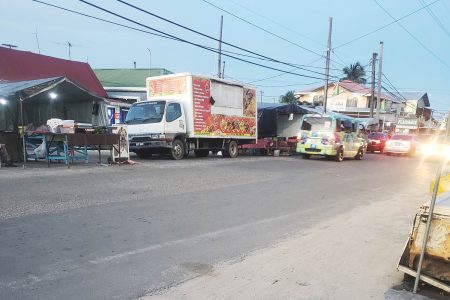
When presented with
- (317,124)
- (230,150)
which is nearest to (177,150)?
(230,150)

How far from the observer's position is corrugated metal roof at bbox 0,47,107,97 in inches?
862

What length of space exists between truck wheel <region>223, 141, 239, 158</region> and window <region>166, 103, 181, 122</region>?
370 centimetres

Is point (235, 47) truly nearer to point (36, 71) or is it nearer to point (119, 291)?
point (36, 71)

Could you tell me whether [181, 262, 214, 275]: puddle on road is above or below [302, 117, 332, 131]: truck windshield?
below

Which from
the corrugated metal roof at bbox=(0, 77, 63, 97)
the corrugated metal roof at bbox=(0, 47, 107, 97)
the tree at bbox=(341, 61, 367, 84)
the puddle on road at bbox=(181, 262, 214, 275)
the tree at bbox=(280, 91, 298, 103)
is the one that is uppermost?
the tree at bbox=(341, 61, 367, 84)

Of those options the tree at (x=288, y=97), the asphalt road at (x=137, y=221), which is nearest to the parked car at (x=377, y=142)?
the asphalt road at (x=137, y=221)

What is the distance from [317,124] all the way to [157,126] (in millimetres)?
8207

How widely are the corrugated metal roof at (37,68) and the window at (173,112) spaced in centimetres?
644

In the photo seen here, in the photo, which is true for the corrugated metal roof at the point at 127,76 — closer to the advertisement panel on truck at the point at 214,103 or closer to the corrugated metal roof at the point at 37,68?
the corrugated metal roof at the point at 37,68

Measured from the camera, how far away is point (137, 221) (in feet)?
20.3

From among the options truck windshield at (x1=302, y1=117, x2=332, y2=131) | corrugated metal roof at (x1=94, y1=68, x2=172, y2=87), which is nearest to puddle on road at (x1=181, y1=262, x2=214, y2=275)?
truck windshield at (x1=302, y1=117, x2=332, y2=131)

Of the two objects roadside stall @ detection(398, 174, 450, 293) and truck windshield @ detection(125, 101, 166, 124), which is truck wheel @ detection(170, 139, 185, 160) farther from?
roadside stall @ detection(398, 174, 450, 293)

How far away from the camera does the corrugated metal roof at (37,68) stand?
2191 cm

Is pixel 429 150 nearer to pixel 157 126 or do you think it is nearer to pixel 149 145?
pixel 157 126
